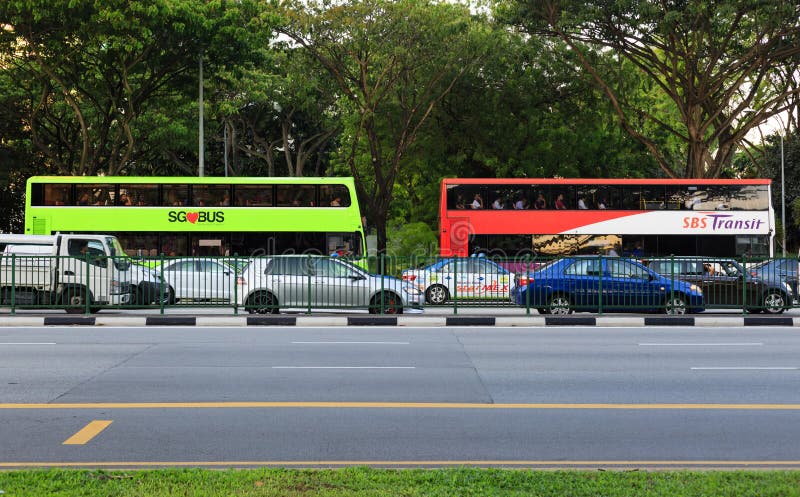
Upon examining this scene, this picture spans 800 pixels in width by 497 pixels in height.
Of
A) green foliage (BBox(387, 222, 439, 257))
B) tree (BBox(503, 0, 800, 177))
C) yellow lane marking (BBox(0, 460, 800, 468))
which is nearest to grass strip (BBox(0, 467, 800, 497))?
yellow lane marking (BBox(0, 460, 800, 468))

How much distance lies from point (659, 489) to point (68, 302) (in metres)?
16.1

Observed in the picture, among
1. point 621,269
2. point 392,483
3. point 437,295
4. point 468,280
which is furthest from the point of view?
point 437,295

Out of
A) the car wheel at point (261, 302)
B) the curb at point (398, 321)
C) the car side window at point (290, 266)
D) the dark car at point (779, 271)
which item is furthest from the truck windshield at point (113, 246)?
the dark car at point (779, 271)

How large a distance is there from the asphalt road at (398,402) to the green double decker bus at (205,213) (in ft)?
44.7

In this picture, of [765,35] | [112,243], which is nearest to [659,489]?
[112,243]

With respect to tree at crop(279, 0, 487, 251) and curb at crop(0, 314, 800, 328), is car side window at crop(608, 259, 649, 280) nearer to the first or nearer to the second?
curb at crop(0, 314, 800, 328)

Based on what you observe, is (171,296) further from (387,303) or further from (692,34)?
(692,34)

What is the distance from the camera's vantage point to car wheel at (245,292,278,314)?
62.3 ft

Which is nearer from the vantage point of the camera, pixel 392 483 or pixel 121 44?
pixel 392 483

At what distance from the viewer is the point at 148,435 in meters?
7.20

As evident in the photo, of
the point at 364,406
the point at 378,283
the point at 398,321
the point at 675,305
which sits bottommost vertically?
the point at 364,406

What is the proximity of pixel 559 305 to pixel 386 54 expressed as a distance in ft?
56.9

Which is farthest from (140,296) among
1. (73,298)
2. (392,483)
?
(392,483)

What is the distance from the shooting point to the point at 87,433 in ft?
23.9
